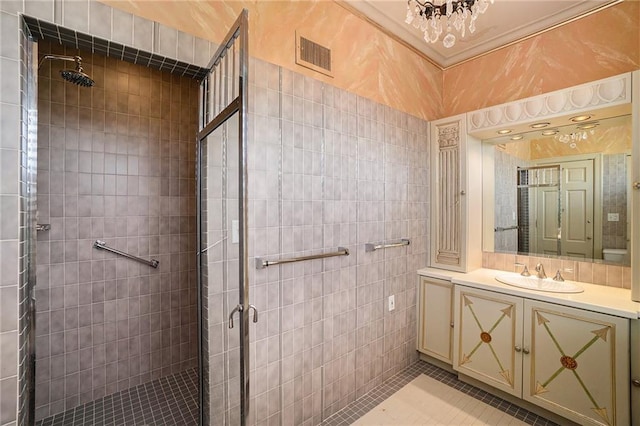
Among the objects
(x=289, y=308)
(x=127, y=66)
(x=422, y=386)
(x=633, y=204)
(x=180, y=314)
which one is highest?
(x=127, y=66)

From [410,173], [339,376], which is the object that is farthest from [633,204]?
[339,376]

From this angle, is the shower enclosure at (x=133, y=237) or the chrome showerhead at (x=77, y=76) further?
the chrome showerhead at (x=77, y=76)

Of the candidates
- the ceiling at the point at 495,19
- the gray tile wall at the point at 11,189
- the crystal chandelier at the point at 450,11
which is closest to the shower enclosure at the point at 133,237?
the gray tile wall at the point at 11,189

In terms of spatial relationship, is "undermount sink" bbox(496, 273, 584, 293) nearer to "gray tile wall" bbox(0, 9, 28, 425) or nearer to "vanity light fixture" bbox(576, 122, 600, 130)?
"vanity light fixture" bbox(576, 122, 600, 130)

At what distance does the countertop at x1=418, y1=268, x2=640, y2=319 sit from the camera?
1.67m

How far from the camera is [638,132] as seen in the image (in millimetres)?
1771

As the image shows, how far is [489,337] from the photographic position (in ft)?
7.17

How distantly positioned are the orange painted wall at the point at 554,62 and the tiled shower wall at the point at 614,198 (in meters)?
0.64

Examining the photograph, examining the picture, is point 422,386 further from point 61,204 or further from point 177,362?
point 61,204

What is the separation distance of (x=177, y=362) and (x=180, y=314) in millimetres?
412

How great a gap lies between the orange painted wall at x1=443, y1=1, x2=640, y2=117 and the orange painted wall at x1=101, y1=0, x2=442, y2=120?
1.05 feet

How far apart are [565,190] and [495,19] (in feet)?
4.90

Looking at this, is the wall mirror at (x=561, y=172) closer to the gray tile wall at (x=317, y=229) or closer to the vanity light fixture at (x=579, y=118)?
the vanity light fixture at (x=579, y=118)

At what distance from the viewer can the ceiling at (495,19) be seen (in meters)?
2.12
